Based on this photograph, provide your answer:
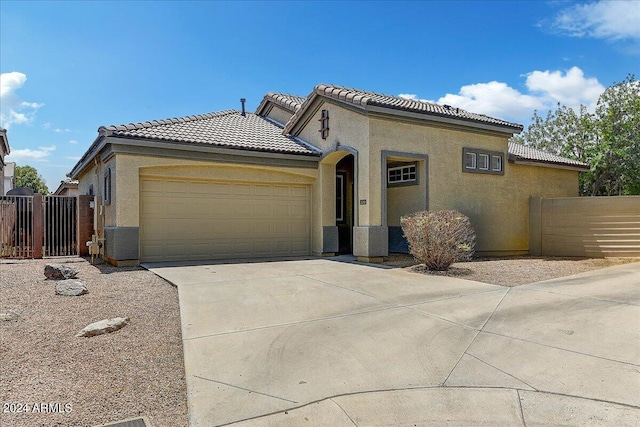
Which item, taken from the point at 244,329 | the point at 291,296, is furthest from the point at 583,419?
the point at 291,296

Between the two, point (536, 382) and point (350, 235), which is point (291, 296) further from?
point (350, 235)

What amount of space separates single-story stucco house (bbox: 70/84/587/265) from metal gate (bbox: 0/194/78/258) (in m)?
1.43

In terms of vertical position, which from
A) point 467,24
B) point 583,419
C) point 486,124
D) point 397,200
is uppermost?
point 467,24

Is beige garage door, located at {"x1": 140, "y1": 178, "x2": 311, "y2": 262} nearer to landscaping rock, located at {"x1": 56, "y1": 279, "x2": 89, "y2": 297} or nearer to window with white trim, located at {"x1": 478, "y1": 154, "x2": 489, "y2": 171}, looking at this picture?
landscaping rock, located at {"x1": 56, "y1": 279, "x2": 89, "y2": 297}

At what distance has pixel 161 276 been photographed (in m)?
9.79

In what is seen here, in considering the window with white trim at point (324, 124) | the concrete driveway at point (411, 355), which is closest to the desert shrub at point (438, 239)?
the concrete driveway at point (411, 355)

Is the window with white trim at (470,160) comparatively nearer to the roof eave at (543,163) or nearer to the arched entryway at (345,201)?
the roof eave at (543,163)

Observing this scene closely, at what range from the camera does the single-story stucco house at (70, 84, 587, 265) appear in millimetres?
12305

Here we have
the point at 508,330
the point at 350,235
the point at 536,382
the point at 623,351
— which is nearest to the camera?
the point at 536,382

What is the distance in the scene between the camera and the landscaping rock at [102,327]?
18.0 feet

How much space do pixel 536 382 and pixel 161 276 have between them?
26.8 feet

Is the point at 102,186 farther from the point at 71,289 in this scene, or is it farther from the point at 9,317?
→ the point at 9,317

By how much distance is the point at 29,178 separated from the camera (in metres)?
51.5

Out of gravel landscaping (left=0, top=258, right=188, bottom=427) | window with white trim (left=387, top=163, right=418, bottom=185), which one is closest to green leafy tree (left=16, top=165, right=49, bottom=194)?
window with white trim (left=387, top=163, right=418, bottom=185)
